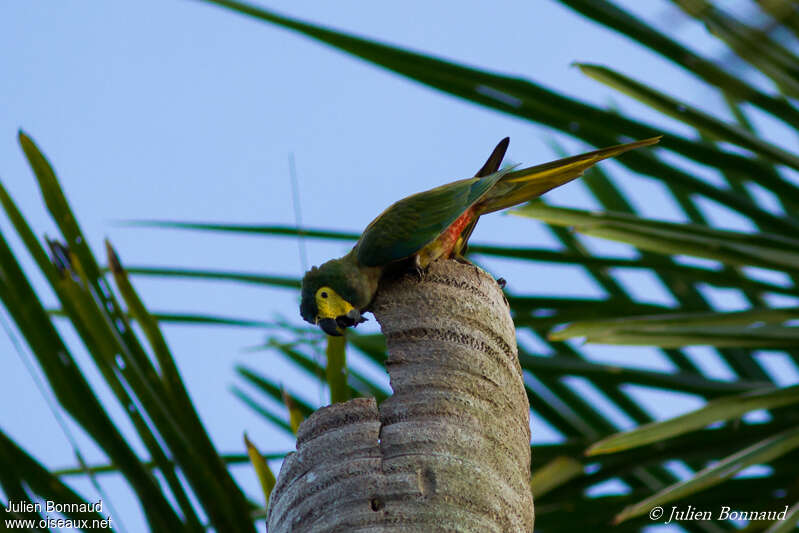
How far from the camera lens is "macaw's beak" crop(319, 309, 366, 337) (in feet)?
8.76

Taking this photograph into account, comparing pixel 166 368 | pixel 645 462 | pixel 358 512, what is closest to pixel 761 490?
pixel 645 462

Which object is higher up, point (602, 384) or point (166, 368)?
point (602, 384)

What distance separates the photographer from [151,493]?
6.48 ft

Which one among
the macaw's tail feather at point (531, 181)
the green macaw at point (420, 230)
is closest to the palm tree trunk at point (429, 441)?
the green macaw at point (420, 230)

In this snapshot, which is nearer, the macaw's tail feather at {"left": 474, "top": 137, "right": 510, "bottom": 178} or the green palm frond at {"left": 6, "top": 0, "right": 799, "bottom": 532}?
the green palm frond at {"left": 6, "top": 0, "right": 799, "bottom": 532}

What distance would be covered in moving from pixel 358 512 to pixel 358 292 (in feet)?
3.39

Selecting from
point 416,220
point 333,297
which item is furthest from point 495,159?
point 333,297

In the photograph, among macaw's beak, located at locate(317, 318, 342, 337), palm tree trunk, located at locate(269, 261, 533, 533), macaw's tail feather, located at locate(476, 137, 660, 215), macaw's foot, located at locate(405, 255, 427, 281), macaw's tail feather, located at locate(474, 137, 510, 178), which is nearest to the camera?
palm tree trunk, located at locate(269, 261, 533, 533)

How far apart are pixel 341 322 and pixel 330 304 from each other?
7cm

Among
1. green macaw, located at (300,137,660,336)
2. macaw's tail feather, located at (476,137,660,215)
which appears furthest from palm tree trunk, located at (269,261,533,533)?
macaw's tail feather, located at (476,137,660,215)

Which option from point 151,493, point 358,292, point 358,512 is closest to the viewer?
point 358,512

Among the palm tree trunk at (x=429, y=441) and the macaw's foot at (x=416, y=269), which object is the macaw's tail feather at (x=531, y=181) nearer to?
the macaw's foot at (x=416, y=269)

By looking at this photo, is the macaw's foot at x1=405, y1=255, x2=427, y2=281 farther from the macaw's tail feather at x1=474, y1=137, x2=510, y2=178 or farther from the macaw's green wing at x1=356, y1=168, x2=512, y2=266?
the macaw's tail feather at x1=474, y1=137, x2=510, y2=178

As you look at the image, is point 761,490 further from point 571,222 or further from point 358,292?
point 358,292
